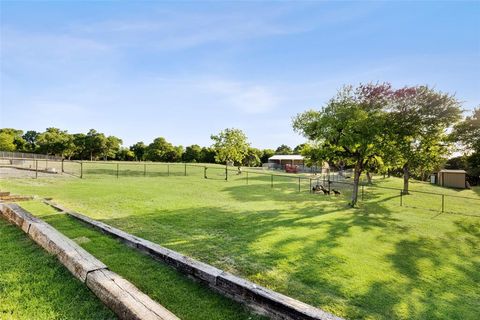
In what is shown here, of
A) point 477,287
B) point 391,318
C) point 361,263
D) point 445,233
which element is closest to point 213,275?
point 391,318

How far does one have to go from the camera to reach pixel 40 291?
3.50 metres

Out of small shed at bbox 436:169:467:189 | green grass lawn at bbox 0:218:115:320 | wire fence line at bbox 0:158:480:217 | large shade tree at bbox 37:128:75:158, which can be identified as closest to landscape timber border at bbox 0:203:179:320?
green grass lawn at bbox 0:218:115:320

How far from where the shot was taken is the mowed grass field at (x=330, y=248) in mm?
4742

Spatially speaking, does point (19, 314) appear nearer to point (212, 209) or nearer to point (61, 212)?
point (61, 212)

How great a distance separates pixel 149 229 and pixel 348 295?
17.8 ft

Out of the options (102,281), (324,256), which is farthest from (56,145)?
(102,281)

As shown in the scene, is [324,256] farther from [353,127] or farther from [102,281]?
[353,127]

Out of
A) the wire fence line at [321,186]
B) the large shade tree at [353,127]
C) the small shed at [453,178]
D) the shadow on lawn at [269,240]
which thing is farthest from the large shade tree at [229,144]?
the small shed at [453,178]

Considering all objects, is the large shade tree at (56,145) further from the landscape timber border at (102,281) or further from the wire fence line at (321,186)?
the landscape timber border at (102,281)

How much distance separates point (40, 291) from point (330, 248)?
6438 millimetres

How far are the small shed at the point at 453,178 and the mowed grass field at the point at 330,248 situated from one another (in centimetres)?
2667

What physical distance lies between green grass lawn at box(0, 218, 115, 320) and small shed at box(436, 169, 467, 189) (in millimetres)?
42875

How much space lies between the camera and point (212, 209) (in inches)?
456

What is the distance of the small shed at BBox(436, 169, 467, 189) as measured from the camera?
34.3m
